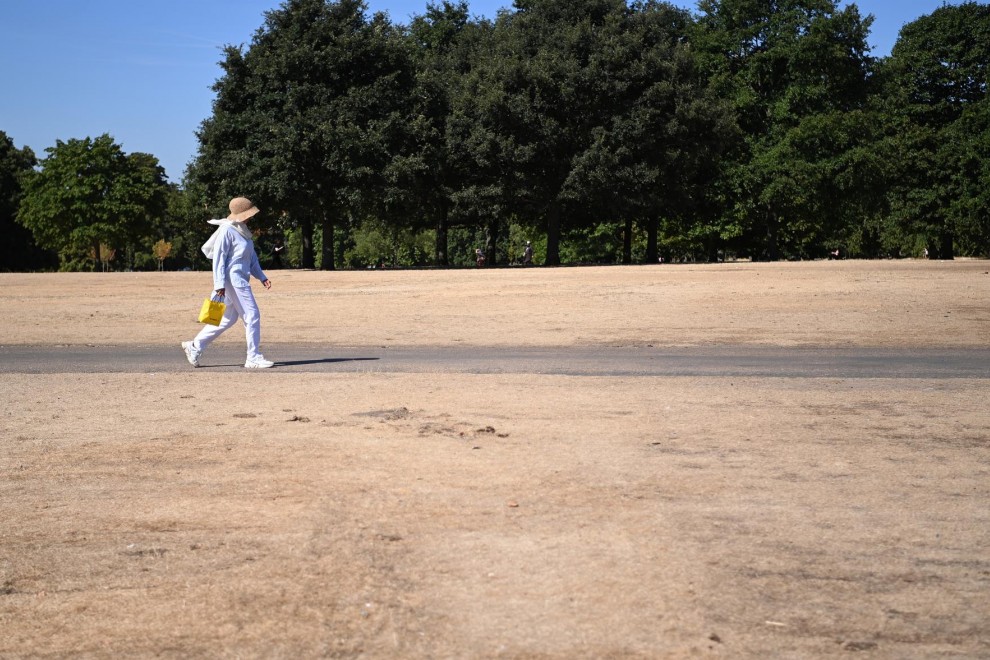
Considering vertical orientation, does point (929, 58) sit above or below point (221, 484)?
above

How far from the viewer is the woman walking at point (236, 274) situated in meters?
13.8

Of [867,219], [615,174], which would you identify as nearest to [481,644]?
[615,174]

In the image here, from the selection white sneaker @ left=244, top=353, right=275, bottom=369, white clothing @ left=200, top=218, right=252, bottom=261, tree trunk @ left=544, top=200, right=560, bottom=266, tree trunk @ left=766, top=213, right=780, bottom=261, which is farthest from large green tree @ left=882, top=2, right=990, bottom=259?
white sneaker @ left=244, top=353, right=275, bottom=369

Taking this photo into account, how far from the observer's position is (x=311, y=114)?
4972 centimetres

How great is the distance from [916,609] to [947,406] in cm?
622

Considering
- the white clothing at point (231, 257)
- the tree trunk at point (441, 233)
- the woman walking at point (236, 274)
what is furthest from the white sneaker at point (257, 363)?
the tree trunk at point (441, 233)

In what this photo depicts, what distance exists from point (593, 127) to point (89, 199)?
36.2 m

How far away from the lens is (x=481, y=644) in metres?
4.16

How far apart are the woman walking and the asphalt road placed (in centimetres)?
37

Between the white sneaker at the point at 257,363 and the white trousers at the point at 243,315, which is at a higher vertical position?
the white trousers at the point at 243,315

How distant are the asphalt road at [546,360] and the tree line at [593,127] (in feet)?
107

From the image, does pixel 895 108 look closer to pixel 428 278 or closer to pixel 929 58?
pixel 929 58

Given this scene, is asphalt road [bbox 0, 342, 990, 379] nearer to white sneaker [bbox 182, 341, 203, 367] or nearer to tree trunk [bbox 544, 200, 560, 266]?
white sneaker [bbox 182, 341, 203, 367]

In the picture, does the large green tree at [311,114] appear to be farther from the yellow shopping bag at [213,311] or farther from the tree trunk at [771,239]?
the yellow shopping bag at [213,311]
